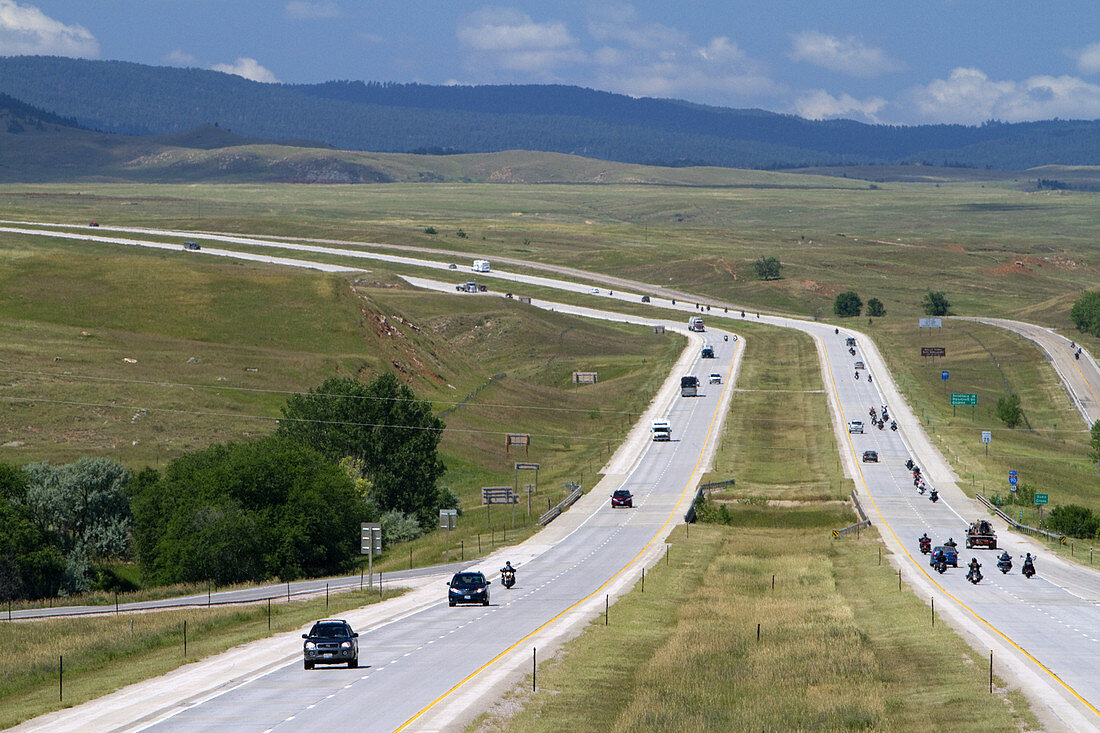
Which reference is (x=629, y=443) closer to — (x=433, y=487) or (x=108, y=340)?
(x=433, y=487)

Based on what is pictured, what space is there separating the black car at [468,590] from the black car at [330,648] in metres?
14.5

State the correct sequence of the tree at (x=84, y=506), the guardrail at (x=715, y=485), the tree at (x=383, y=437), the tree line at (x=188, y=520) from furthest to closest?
the guardrail at (x=715, y=485), the tree at (x=383, y=437), the tree at (x=84, y=506), the tree line at (x=188, y=520)

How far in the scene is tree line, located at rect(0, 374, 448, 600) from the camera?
227ft

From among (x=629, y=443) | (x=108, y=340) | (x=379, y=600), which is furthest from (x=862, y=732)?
(x=108, y=340)

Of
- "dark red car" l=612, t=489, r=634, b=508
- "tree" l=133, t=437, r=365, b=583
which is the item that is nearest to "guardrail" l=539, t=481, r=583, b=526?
"dark red car" l=612, t=489, r=634, b=508

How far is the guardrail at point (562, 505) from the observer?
282ft

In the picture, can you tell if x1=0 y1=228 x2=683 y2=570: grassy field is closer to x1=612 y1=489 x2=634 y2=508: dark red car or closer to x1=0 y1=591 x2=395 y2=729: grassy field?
x1=612 y1=489 x2=634 y2=508: dark red car

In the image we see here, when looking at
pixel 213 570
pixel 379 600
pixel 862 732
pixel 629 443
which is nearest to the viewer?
pixel 862 732

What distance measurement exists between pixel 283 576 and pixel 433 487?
950 inches

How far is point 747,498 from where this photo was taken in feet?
300

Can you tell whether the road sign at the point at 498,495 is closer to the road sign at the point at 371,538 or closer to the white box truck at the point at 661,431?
the road sign at the point at 371,538

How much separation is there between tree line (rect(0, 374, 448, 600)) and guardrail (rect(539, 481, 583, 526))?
337 inches

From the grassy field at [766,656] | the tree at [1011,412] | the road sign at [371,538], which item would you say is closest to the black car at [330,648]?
the grassy field at [766,656]

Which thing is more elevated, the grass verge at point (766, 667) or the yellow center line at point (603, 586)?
the yellow center line at point (603, 586)
